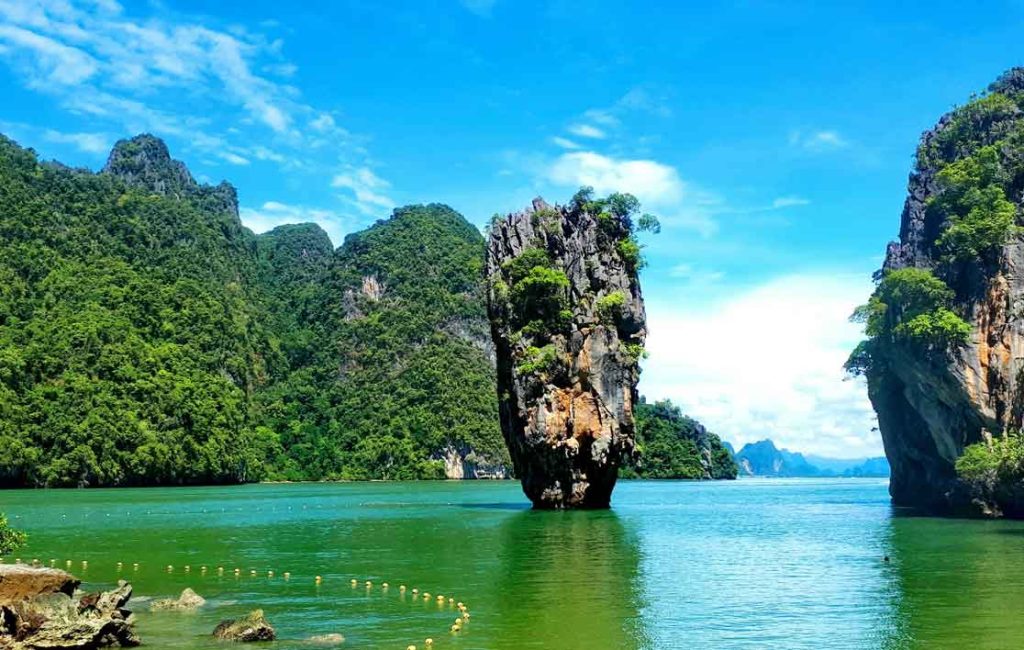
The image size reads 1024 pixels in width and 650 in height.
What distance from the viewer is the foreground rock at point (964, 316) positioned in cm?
5038

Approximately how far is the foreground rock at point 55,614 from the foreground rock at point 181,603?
3.14m

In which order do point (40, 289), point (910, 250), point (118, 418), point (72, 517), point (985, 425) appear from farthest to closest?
point (40, 289) → point (118, 418) → point (910, 250) → point (72, 517) → point (985, 425)

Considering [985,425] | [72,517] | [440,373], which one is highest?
[440,373]

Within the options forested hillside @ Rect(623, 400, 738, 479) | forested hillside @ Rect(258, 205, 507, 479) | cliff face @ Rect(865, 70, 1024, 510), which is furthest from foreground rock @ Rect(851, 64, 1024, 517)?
forested hillside @ Rect(623, 400, 738, 479)

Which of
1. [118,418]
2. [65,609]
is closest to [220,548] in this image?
[65,609]

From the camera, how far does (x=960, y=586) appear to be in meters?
26.4

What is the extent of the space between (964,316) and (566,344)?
917 inches

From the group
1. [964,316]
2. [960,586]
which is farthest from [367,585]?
[964,316]

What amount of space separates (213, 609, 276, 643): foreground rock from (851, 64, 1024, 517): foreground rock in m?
42.2

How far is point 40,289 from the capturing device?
128875 millimetres

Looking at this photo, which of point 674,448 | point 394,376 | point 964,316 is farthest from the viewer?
point 394,376

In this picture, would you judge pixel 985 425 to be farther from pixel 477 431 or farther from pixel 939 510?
pixel 477 431

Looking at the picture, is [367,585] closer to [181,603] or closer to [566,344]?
[181,603]

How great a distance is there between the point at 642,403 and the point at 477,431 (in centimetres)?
4586
